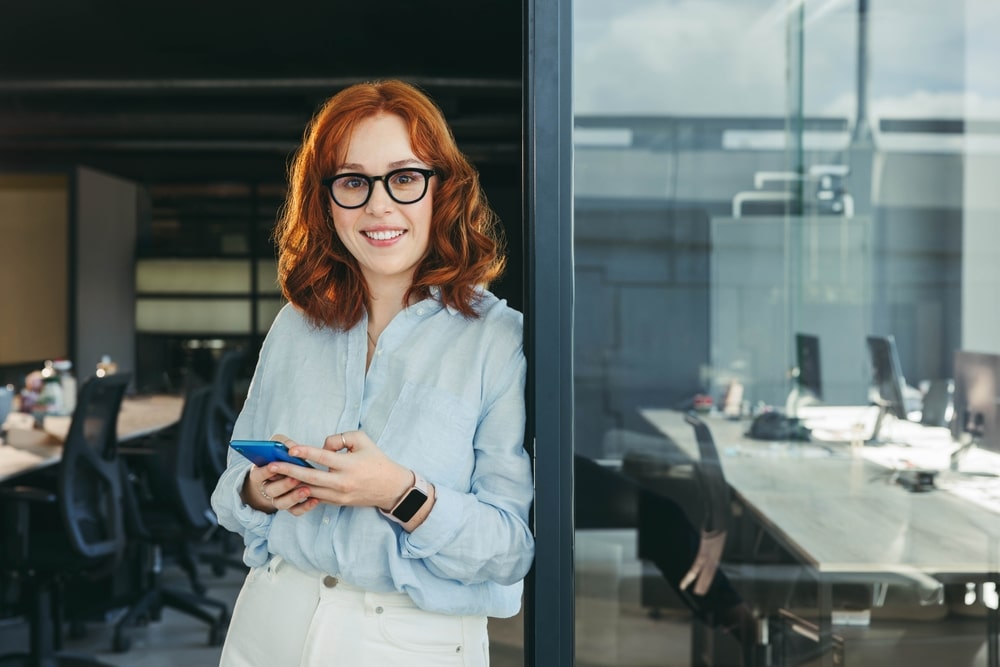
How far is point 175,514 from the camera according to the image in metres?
4.73

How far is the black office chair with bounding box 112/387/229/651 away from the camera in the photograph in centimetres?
456

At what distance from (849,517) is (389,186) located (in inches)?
103

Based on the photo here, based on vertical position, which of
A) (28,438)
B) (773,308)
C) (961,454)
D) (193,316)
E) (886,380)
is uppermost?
(773,308)

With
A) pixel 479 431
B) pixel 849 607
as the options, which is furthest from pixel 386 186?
pixel 849 607

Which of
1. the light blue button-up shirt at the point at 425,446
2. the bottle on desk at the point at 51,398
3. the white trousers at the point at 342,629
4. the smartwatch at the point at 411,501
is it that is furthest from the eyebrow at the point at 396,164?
the bottle on desk at the point at 51,398

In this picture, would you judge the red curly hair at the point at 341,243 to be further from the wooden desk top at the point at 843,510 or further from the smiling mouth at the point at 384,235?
the wooden desk top at the point at 843,510

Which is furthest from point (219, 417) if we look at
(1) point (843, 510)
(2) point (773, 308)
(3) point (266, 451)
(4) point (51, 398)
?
(3) point (266, 451)

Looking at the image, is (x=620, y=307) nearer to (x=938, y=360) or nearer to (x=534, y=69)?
(x=938, y=360)

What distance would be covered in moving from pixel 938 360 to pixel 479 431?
8.98 feet

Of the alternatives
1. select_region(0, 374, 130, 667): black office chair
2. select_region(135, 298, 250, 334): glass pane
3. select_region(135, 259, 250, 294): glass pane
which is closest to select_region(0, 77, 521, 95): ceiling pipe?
select_region(135, 259, 250, 294): glass pane

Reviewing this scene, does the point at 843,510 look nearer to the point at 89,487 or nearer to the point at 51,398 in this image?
the point at 89,487

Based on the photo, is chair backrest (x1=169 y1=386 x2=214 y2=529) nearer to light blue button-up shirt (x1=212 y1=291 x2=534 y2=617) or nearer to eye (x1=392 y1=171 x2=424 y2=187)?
light blue button-up shirt (x1=212 y1=291 x2=534 y2=617)

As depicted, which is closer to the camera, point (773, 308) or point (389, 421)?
point (389, 421)

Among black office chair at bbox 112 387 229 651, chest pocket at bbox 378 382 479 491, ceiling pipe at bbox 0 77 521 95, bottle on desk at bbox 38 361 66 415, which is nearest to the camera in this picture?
chest pocket at bbox 378 382 479 491
